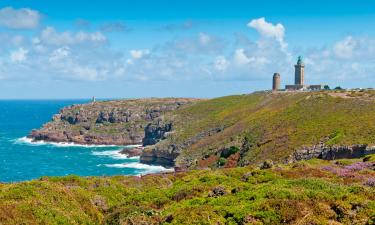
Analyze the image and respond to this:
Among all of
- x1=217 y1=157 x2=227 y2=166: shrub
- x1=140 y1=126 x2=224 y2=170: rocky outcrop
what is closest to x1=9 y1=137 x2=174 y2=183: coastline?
x1=140 y1=126 x2=224 y2=170: rocky outcrop

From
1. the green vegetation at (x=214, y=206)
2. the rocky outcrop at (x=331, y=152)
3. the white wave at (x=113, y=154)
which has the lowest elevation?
the white wave at (x=113, y=154)

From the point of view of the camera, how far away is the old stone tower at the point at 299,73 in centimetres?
14276

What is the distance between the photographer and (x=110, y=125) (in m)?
170

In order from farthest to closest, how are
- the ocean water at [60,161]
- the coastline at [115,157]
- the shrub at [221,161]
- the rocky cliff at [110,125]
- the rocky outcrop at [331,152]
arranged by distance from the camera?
1. the rocky cliff at [110,125]
2. the coastline at [115,157]
3. the ocean water at [60,161]
4. the shrub at [221,161]
5. the rocky outcrop at [331,152]

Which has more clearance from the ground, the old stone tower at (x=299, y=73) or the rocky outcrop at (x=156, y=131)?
the old stone tower at (x=299, y=73)

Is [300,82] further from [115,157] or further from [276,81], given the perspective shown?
[115,157]

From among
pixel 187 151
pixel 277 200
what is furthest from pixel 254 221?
pixel 187 151

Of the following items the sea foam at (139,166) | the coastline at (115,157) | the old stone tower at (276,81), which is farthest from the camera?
the old stone tower at (276,81)

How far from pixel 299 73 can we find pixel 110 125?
7523 centimetres

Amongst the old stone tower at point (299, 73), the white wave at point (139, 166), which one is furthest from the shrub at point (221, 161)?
the old stone tower at point (299, 73)

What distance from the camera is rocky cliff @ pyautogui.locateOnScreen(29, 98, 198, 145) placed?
506 feet

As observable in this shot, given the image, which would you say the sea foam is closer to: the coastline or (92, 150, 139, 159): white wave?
the coastline

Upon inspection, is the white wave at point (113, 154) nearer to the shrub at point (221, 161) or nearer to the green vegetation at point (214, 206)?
the shrub at point (221, 161)

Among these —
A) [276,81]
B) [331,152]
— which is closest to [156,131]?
[276,81]
